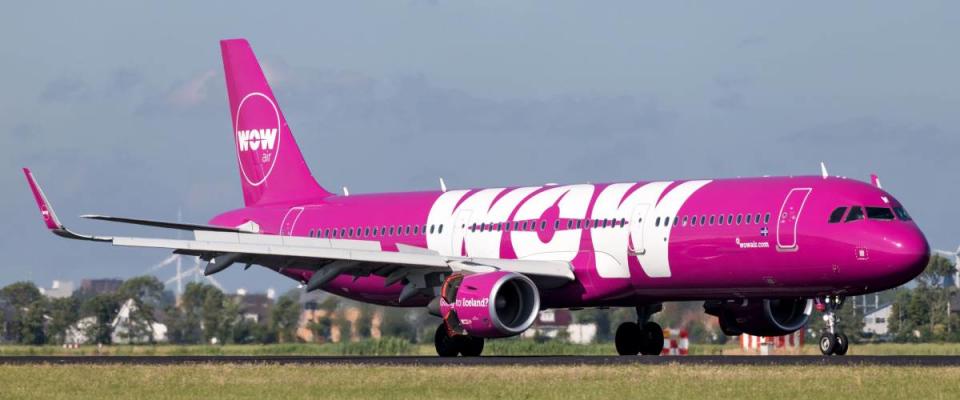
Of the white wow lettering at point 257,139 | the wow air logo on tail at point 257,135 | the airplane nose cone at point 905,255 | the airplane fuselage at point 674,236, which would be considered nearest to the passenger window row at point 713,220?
the airplane fuselage at point 674,236

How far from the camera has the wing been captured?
36688 millimetres

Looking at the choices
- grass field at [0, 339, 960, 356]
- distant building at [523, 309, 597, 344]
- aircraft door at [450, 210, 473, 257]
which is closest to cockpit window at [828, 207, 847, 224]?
aircraft door at [450, 210, 473, 257]

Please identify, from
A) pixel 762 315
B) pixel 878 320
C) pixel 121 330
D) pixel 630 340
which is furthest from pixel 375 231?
pixel 878 320

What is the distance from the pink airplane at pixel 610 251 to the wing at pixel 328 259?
42 millimetres

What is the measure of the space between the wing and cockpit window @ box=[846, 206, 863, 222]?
20.8ft

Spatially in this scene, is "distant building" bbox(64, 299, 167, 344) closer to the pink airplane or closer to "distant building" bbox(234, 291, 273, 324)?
"distant building" bbox(234, 291, 273, 324)

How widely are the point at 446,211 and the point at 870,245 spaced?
1140 cm

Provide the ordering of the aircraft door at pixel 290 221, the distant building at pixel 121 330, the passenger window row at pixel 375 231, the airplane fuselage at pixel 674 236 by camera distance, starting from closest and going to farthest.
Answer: the airplane fuselage at pixel 674 236 < the passenger window row at pixel 375 231 < the aircraft door at pixel 290 221 < the distant building at pixel 121 330

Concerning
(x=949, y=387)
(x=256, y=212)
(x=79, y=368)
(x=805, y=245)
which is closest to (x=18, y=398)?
(x=79, y=368)

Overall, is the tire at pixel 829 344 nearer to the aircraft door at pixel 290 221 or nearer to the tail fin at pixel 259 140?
the aircraft door at pixel 290 221

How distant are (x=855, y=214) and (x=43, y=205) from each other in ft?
53.6

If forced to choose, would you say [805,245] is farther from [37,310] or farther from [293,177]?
[37,310]

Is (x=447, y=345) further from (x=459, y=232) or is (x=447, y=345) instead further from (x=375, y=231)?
(x=375, y=231)

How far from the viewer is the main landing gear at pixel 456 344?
39406 millimetres
